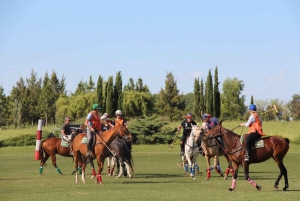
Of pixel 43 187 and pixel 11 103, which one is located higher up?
pixel 11 103

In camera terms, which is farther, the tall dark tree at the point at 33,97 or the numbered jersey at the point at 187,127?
the tall dark tree at the point at 33,97

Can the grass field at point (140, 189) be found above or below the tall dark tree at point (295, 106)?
below

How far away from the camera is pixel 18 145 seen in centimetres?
5928

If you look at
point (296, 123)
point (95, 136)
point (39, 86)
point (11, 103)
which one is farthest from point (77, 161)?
point (39, 86)

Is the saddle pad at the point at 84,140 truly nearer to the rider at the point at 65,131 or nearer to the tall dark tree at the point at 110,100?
the rider at the point at 65,131

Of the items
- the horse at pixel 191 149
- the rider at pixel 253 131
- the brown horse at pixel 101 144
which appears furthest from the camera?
the horse at pixel 191 149

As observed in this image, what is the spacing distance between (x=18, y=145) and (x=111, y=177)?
37.7 m

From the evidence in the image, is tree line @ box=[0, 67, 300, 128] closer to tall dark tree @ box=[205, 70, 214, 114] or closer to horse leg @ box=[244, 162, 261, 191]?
tall dark tree @ box=[205, 70, 214, 114]

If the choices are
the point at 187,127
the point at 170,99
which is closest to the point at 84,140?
the point at 187,127

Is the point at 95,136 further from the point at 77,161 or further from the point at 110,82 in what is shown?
the point at 110,82

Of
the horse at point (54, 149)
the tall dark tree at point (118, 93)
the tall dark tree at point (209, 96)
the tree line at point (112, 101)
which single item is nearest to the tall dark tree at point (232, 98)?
the tree line at point (112, 101)

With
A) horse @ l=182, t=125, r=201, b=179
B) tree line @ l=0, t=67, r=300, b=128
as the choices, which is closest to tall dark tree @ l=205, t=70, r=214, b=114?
tree line @ l=0, t=67, r=300, b=128

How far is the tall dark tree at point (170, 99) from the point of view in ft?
313

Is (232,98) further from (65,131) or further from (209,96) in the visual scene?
(65,131)
